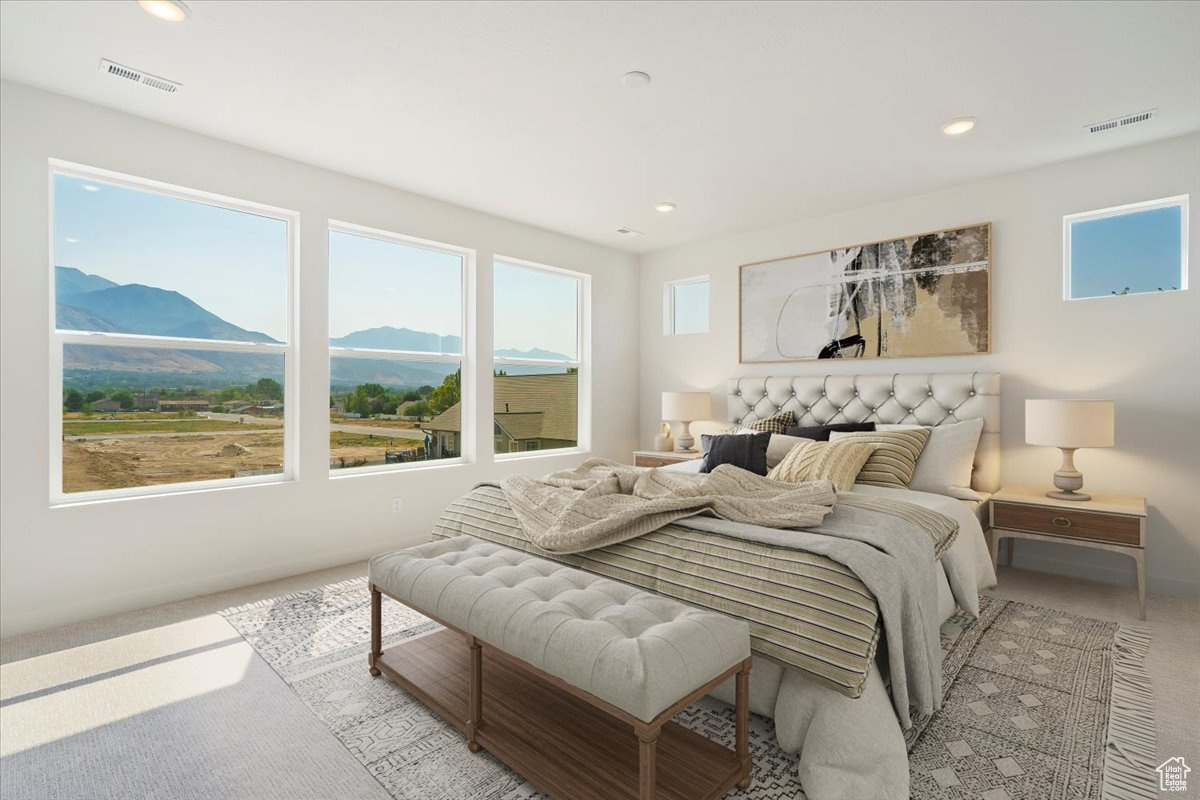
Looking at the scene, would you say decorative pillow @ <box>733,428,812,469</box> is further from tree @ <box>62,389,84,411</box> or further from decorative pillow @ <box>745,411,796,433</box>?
tree @ <box>62,389,84,411</box>

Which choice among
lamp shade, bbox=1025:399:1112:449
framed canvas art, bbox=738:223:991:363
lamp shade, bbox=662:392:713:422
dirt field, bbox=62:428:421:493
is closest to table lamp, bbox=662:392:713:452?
lamp shade, bbox=662:392:713:422

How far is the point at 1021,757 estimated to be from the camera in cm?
177

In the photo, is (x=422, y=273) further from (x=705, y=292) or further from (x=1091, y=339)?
(x=1091, y=339)

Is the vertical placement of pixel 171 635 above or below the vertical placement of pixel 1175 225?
below

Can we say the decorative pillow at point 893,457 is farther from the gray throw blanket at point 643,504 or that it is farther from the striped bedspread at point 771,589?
the striped bedspread at point 771,589

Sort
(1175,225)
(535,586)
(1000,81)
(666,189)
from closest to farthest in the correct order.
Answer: (535,586), (1000,81), (1175,225), (666,189)

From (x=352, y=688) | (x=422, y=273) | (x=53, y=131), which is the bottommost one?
(x=352, y=688)

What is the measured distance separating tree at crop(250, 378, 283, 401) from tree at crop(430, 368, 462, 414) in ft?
3.57

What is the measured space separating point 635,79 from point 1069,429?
2.95 meters

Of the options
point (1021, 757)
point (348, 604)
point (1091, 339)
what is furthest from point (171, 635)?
point (1091, 339)

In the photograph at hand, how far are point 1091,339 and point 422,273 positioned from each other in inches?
178

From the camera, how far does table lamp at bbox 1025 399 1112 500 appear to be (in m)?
3.05

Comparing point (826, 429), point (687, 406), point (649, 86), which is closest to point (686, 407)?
point (687, 406)

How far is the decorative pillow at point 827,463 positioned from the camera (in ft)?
10.3
